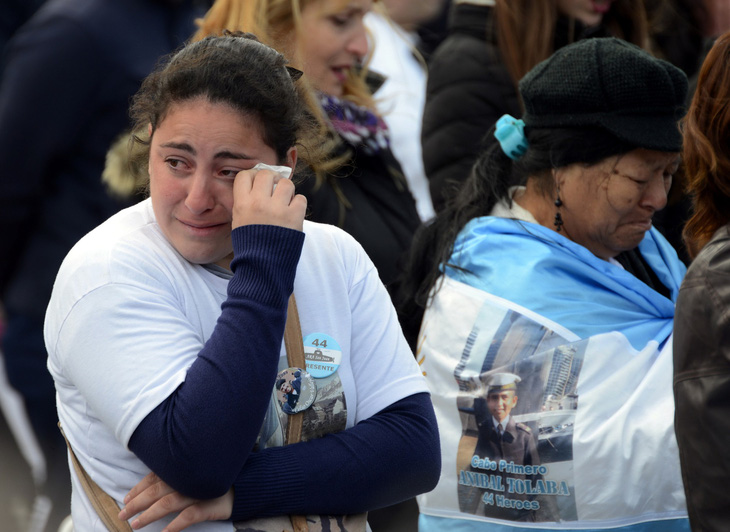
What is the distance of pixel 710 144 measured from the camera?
203 centimetres

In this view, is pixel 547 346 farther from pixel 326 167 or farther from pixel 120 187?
pixel 120 187

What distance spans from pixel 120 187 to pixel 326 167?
69 centimetres

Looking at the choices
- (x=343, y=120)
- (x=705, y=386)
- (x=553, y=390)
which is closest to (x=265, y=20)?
(x=343, y=120)

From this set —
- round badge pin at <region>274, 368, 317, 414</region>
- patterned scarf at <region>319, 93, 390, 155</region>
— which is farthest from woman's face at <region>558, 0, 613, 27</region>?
round badge pin at <region>274, 368, 317, 414</region>

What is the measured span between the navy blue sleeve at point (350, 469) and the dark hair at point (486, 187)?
0.93m

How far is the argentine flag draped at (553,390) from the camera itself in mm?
2492

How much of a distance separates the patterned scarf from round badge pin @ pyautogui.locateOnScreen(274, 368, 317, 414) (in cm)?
142

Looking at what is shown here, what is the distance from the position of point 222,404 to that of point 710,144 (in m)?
1.12

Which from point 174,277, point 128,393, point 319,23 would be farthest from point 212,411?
point 319,23

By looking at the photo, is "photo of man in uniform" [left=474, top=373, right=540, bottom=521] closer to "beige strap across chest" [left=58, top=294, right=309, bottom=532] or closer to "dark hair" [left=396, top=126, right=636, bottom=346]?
"dark hair" [left=396, top=126, right=636, bottom=346]

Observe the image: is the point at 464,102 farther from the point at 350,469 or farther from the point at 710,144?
the point at 350,469

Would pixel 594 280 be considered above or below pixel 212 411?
below

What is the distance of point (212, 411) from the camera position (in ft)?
5.56

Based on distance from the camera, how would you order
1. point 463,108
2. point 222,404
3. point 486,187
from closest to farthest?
point 222,404
point 486,187
point 463,108
